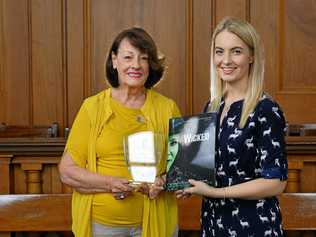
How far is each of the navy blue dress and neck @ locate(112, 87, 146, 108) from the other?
42 cm

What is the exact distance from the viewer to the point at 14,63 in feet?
11.8

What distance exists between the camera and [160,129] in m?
2.11

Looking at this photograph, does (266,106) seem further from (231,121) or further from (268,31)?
(268,31)

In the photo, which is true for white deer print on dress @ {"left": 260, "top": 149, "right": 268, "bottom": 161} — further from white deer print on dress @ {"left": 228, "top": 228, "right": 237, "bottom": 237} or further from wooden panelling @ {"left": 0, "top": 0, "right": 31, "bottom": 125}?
wooden panelling @ {"left": 0, "top": 0, "right": 31, "bottom": 125}

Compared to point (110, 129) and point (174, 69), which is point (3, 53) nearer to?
point (174, 69)

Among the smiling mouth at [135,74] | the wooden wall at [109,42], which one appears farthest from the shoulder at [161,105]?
the wooden wall at [109,42]

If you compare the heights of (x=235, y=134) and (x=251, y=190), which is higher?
(x=235, y=134)

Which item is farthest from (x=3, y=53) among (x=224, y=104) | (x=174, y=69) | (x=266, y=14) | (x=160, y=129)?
(x=224, y=104)

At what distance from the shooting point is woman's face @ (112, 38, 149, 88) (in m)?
2.09

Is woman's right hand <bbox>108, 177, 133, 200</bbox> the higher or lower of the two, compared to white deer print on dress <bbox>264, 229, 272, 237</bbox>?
higher

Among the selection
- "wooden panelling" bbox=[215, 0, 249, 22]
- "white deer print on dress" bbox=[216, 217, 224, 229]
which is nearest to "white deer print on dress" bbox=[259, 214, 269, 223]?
"white deer print on dress" bbox=[216, 217, 224, 229]

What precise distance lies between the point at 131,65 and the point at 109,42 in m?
1.53

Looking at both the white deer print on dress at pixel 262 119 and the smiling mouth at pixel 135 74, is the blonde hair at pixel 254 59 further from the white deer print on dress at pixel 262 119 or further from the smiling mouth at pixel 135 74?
the smiling mouth at pixel 135 74

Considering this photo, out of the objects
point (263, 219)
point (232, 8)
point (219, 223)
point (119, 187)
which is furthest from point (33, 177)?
point (232, 8)
